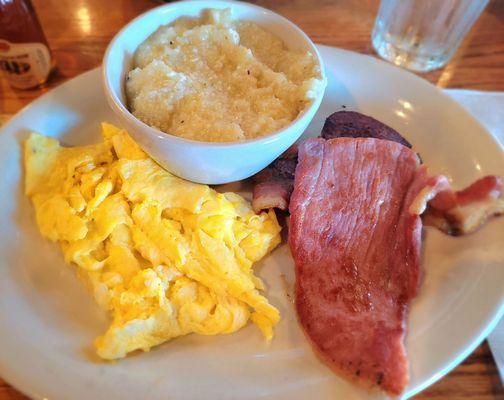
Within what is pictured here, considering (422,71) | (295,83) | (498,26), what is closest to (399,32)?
(422,71)

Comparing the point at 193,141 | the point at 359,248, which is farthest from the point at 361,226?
the point at 193,141

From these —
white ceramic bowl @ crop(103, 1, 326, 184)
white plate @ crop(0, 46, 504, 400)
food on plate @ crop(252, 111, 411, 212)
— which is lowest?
white plate @ crop(0, 46, 504, 400)

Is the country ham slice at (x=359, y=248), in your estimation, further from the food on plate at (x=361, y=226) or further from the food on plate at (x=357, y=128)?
the food on plate at (x=357, y=128)

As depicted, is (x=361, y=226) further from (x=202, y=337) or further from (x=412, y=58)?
(x=412, y=58)

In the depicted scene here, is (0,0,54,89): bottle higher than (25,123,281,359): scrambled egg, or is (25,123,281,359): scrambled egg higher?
(0,0,54,89): bottle

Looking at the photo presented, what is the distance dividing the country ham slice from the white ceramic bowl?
21 centimetres

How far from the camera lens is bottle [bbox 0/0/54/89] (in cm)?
165

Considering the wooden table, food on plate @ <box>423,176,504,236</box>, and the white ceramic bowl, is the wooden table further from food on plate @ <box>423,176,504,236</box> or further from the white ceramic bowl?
food on plate @ <box>423,176,504,236</box>

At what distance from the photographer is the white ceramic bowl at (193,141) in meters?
1.29

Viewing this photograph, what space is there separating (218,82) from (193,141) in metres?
0.31

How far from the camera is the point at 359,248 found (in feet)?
4.63

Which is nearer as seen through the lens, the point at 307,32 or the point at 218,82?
the point at 218,82

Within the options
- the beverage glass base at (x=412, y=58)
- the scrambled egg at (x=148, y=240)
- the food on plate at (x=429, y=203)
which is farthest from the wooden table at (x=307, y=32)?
the food on plate at (x=429, y=203)

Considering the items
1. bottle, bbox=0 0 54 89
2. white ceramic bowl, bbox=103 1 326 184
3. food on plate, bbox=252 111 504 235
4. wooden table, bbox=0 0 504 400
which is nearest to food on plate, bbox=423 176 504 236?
food on plate, bbox=252 111 504 235
